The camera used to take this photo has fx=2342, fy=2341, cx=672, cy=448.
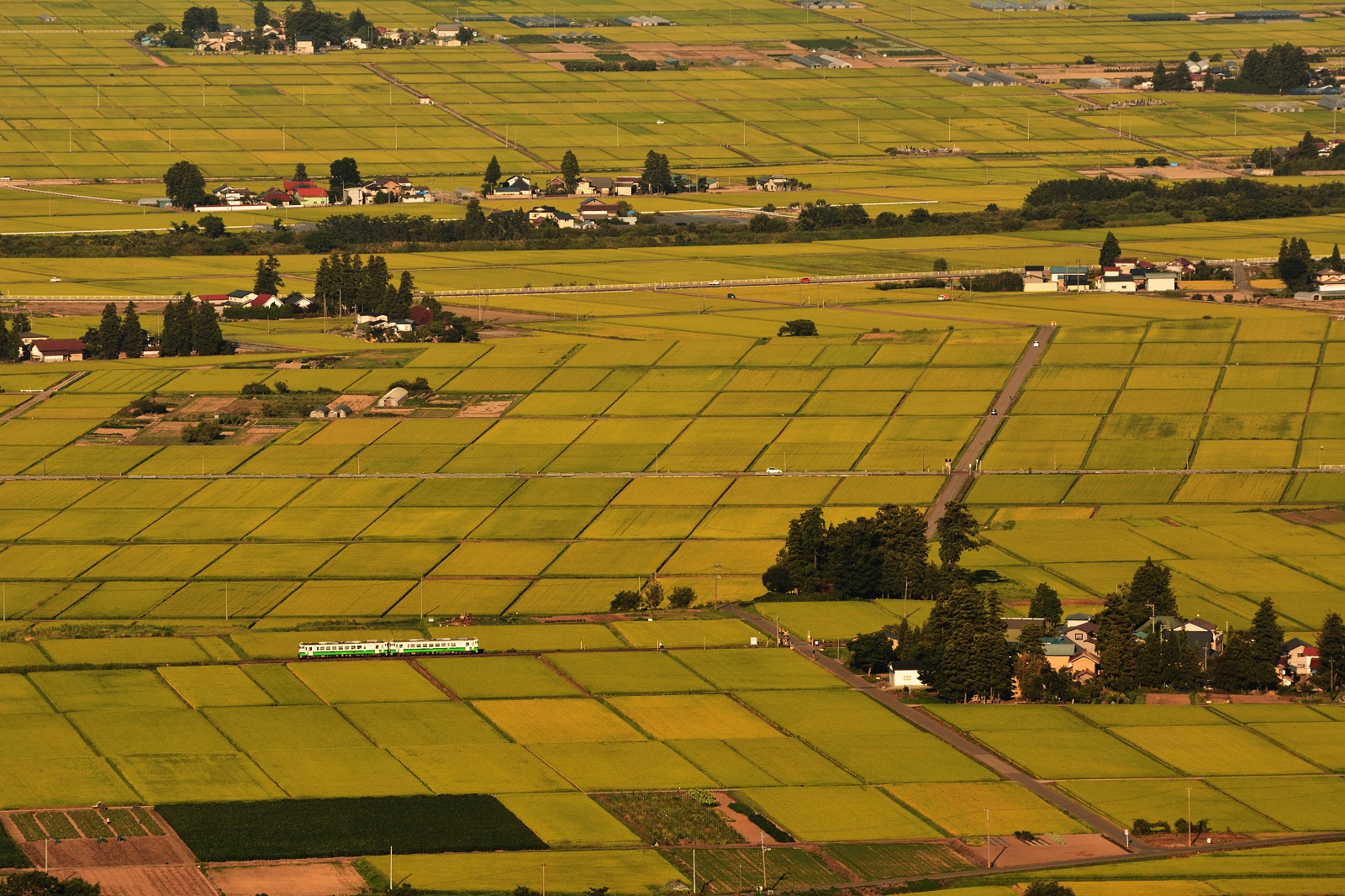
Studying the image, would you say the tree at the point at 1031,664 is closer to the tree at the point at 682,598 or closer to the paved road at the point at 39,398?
the tree at the point at 682,598

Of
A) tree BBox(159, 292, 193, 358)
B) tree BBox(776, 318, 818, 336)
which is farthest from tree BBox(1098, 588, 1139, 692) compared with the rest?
tree BBox(159, 292, 193, 358)

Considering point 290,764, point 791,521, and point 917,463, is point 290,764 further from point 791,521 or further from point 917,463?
point 917,463

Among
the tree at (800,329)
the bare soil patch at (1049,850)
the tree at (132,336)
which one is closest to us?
the bare soil patch at (1049,850)

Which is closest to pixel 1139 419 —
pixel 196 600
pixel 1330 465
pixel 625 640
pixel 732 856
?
pixel 1330 465

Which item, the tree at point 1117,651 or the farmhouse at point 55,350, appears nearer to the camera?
the tree at point 1117,651

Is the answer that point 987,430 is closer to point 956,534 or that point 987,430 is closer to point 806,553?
point 956,534

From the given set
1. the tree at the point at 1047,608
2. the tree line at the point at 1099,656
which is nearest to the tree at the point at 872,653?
the tree line at the point at 1099,656

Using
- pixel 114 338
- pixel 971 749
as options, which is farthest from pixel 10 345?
pixel 971 749
